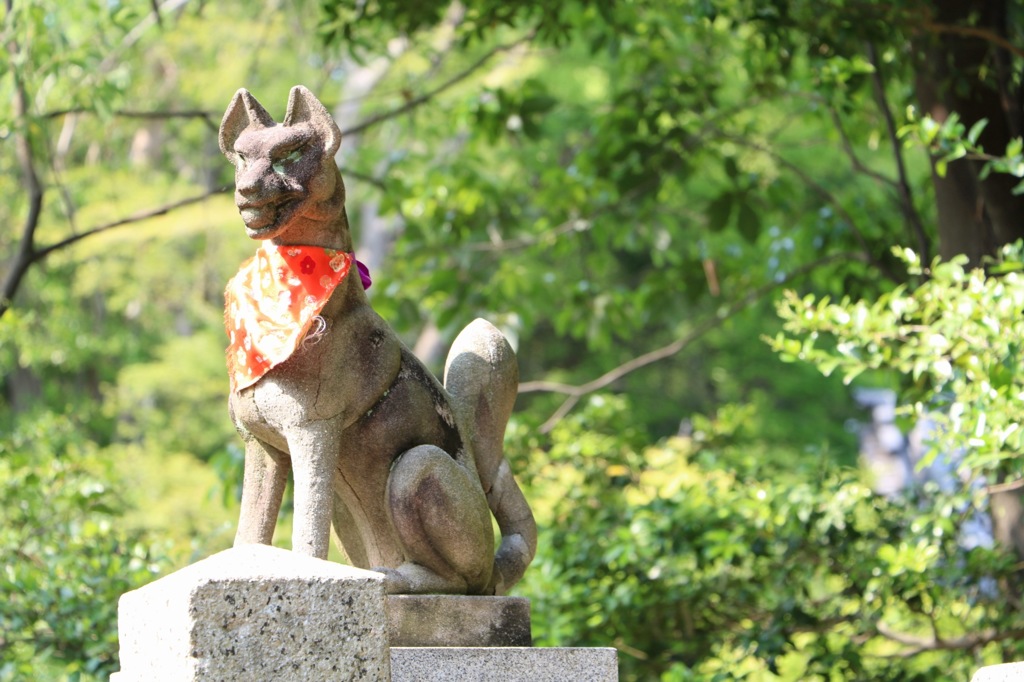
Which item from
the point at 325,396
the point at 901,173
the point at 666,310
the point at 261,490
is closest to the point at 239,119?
the point at 325,396

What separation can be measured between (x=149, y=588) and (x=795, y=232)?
625 centimetres

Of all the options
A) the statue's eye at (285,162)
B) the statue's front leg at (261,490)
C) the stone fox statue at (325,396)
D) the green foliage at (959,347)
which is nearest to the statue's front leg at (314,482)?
the stone fox statue at (325,396)

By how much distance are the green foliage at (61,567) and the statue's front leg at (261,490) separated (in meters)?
1.89

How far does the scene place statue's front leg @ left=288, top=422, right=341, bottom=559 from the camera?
11.3 ft

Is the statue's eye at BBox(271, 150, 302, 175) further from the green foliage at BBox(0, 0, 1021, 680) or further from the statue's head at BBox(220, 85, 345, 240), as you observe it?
the green foliage at BBox(0, 0, 1021, 680)

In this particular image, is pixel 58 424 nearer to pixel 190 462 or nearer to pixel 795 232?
pixel 795 232

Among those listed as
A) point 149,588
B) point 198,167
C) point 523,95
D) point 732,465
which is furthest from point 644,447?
point 198,167

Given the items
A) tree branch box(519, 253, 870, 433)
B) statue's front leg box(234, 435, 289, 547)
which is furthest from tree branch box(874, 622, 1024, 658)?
statue's front leg box(234, 435, 289, 547)

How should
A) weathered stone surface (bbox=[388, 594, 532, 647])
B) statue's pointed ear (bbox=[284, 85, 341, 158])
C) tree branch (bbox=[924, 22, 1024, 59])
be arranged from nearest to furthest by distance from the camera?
weathered stone surface (bbox=[388, 594, 532, 647])
statue's pointed ear (bbox=[284, 85, 341, 158])
tree branch (bbox=[924, 22, 1024, 59])

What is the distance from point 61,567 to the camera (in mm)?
5883

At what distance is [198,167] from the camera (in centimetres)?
1845

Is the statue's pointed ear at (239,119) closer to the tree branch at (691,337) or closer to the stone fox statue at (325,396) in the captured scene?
the stone fox statue at (325,396)

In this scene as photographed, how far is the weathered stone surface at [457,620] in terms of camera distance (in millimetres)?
3541

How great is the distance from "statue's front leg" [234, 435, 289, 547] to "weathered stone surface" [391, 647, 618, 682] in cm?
56
